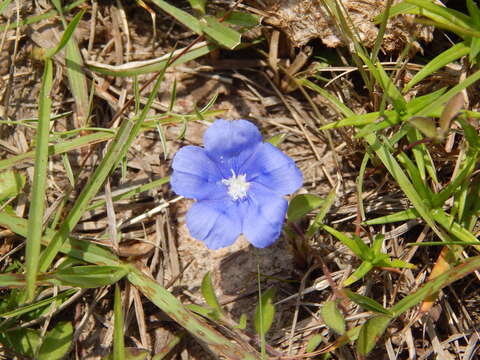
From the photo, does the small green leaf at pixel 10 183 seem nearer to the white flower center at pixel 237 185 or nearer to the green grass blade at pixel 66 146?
the green grass blade at pixel 66 146

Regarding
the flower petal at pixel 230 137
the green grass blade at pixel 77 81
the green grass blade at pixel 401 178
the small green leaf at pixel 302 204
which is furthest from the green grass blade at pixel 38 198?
the green grass blade at pixel 401 178

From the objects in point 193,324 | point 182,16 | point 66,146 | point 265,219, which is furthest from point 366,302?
point 182,16

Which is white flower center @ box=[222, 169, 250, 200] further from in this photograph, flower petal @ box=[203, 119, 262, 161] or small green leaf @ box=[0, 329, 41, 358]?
small green leaf @ box=[0, 329, 41, 358]

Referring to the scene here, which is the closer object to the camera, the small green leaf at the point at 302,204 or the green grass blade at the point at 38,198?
the green grass blade at the point at 38,198

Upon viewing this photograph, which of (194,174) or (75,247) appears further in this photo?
(75,247)

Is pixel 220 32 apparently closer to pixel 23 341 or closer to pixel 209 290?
pixel 209 290

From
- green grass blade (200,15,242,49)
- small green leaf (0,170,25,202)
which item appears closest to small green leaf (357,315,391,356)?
green grass blade (200,15,242,49)

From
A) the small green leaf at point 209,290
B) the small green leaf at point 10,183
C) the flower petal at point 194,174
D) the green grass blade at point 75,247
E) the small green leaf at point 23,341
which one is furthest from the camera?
the small green leaf at point 10,183
